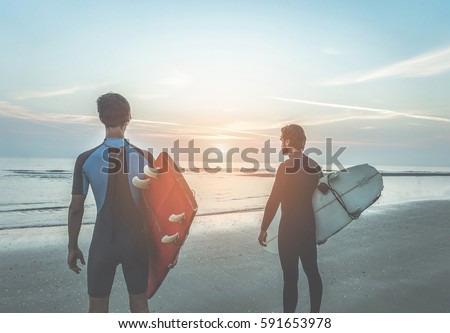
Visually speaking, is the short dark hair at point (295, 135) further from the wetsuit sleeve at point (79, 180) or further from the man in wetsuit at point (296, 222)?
the wetsuit sleeve at point (79, 180)

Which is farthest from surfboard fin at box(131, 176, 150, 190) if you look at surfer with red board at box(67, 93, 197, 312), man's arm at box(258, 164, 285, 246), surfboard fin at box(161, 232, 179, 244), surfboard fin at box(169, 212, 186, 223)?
man's arm at box(258, 164, 285, 246)

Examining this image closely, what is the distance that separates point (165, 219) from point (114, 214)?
0.41 meters

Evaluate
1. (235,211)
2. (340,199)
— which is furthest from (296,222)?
(235,211)

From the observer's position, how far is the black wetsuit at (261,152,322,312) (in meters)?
3.75

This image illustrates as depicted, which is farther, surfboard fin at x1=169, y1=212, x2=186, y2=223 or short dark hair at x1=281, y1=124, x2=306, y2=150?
short dark hair at x1=281, y1=124, x2=306, y2=150

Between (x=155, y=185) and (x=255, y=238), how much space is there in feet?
19.7

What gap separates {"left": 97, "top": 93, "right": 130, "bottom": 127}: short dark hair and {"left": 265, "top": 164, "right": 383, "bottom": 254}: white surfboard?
2674 millimetres

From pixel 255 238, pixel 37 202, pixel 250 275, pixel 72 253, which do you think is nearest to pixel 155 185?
pixel 72 253

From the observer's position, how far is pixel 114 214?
2.91 m

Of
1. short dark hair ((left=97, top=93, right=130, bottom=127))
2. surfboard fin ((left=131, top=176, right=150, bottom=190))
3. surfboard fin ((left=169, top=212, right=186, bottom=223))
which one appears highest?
short dark hair ((left=97, top=93, right=130, bottom=127))

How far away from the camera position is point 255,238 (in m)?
8.79

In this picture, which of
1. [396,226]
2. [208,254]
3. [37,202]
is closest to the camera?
[208,254]

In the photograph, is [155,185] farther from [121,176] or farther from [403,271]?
[403,271]

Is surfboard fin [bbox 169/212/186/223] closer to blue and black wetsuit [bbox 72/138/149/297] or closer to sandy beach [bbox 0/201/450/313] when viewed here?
blue and black wetsuit [bbox 72/138/149/297]
